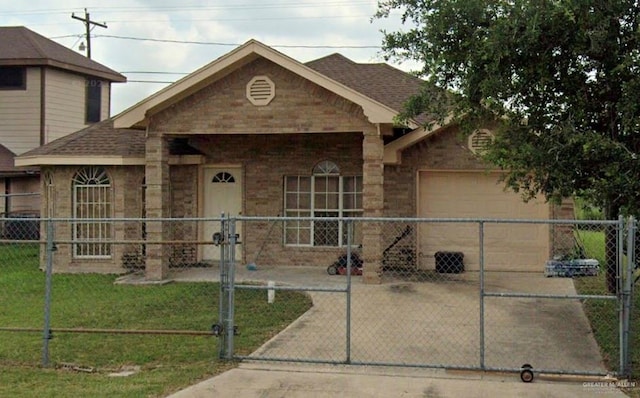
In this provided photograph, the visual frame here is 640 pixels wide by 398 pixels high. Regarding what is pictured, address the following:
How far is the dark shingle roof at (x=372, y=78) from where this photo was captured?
1765cm

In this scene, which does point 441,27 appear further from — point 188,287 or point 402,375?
point 188,287

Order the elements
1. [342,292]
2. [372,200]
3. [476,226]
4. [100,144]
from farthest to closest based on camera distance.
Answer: [100,144]
[476,226]
[372,200]
[342,292]

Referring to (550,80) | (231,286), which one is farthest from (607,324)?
(231,286)

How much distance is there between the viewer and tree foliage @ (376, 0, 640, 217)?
28.5 feet

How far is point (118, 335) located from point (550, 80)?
6837 mm

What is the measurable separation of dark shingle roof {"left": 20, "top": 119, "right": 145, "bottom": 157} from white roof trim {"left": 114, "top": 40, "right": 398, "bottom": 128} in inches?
68.3

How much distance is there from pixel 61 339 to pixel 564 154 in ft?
23.5

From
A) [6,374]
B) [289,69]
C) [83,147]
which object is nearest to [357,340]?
[6,374]

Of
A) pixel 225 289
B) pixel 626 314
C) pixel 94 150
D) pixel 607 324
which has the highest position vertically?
pixel 94 150

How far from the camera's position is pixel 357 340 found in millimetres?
9609

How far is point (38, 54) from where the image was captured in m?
25.2

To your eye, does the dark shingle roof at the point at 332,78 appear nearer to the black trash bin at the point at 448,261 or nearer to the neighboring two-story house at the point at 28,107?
the black trash bin at the point at 448,261

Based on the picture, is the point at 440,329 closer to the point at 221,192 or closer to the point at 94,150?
the point at 221,192

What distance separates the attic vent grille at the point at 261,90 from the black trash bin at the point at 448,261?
5142mm
